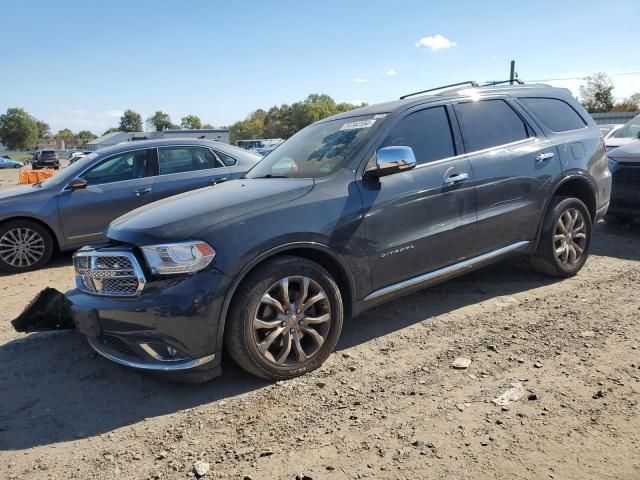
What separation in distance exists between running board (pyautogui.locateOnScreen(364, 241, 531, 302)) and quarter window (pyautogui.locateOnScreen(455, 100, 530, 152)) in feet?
3.01

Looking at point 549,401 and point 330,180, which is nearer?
point 549,401

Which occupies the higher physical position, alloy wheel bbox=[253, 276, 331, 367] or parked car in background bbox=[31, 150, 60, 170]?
parked car in background bbox=[31, 150, 60, 170]

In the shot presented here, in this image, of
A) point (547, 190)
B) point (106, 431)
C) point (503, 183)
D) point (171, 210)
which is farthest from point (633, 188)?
point (106, 431)

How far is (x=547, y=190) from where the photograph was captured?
15.5 ft

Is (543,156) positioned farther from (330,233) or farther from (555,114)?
(330,233)

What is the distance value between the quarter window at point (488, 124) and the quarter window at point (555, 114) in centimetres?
31

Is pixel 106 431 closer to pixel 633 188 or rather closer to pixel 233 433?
pixel 233 433

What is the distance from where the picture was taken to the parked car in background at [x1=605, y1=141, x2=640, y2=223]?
665 cm

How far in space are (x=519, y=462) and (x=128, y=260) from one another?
2.42 m

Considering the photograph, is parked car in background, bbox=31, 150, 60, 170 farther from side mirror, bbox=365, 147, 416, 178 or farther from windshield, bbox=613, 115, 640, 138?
side mirror, bbox=365, 147, 416, 178

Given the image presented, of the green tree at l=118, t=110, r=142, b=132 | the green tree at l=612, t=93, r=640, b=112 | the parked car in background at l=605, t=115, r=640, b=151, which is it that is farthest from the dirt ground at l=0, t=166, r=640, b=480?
the green tree at l=118, t=110, r=142, b=132

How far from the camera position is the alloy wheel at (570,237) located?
489 centimetres

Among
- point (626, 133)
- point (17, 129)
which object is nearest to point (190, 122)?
point (17, 129)

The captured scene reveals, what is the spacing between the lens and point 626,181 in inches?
267
